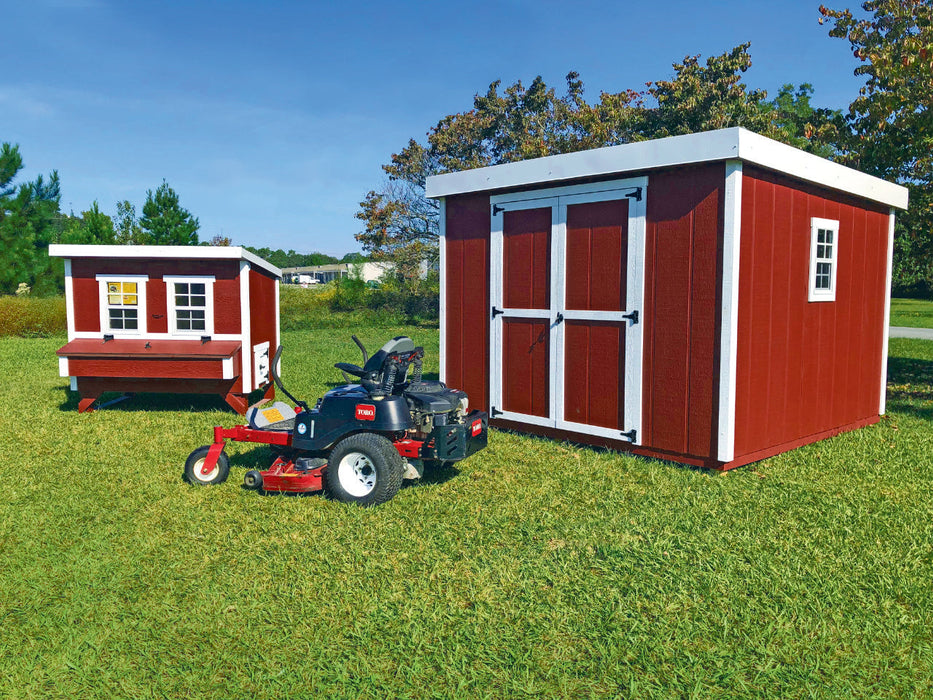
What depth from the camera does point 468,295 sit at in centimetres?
871

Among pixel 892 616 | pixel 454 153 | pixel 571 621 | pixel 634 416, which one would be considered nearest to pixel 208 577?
pixel 571 621

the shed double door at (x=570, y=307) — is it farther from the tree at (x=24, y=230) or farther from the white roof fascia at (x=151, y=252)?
the tree at (x=24, y=230)

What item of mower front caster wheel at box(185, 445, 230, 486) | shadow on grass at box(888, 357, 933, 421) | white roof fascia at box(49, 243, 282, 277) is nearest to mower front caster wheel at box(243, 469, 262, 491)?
mower front caster wheel at box(185, 445, 230, 486)

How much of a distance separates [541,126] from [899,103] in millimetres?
17867

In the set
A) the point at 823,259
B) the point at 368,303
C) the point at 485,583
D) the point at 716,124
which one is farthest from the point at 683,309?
the point at 368,303

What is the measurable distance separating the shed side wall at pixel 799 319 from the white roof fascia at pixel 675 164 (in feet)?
0.55

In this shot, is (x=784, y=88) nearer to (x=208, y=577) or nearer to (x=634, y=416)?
(x=634, y=416)

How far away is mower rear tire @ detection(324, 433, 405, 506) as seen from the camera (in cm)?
554

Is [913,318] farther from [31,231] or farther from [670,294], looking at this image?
[31,231]

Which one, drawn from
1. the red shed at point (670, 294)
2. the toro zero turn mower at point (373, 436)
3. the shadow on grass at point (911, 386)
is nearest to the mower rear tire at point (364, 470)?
the toro zero turn mower at point (373, 436)

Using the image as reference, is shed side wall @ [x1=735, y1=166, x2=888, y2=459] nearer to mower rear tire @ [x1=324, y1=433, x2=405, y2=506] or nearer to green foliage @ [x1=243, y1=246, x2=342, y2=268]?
mower rear tire @ [x1=324, y1=433, x2=405, y2=506]

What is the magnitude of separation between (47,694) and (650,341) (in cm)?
554

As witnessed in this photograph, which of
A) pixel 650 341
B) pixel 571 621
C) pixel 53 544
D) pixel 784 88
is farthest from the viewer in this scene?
pixel 784 88

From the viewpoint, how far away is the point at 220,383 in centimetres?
976
